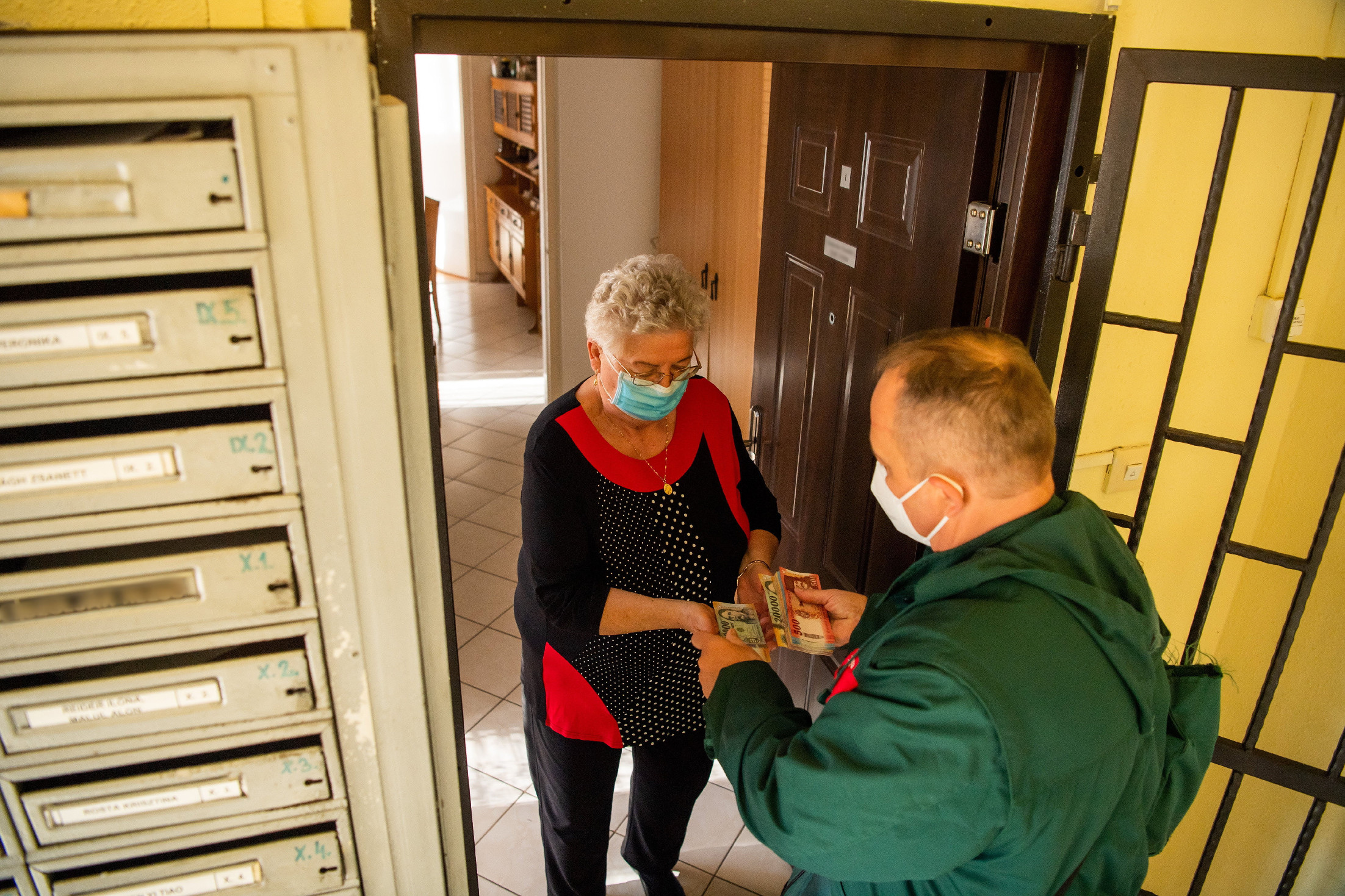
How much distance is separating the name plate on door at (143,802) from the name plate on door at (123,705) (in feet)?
0.38

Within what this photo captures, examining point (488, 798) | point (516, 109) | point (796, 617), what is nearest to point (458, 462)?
point (488, 798)

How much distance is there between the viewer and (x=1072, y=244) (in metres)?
1.61

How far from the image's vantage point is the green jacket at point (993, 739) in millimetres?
1070

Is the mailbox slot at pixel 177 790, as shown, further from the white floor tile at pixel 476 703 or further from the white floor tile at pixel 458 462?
the white floor tile at pixel 458 462

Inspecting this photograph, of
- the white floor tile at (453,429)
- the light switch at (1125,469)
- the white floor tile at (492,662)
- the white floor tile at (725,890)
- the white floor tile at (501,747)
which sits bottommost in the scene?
the white floor tile at (725,890)

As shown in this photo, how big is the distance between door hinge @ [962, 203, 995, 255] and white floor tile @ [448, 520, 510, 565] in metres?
3.12

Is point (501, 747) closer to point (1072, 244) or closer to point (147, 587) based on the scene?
point (147, 587)

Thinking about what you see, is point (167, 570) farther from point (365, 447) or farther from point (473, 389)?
point (473, 389)

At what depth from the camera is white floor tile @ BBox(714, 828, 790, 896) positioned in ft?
8.57

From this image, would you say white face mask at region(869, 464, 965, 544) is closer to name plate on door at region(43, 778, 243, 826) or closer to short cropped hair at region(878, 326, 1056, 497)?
short cropped hair at region(878, 326, 1056, 497)

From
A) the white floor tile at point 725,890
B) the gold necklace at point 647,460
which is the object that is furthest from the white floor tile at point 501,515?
the gold necklace at point 647,460

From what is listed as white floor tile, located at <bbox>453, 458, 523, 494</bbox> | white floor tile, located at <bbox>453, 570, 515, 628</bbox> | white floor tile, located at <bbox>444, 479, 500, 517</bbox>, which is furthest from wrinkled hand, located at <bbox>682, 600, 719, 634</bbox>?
white floor tile, located at <bbox>453, 458, 523, 494</bbox>

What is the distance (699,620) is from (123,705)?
1.09 m

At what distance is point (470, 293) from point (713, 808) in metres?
7.16
